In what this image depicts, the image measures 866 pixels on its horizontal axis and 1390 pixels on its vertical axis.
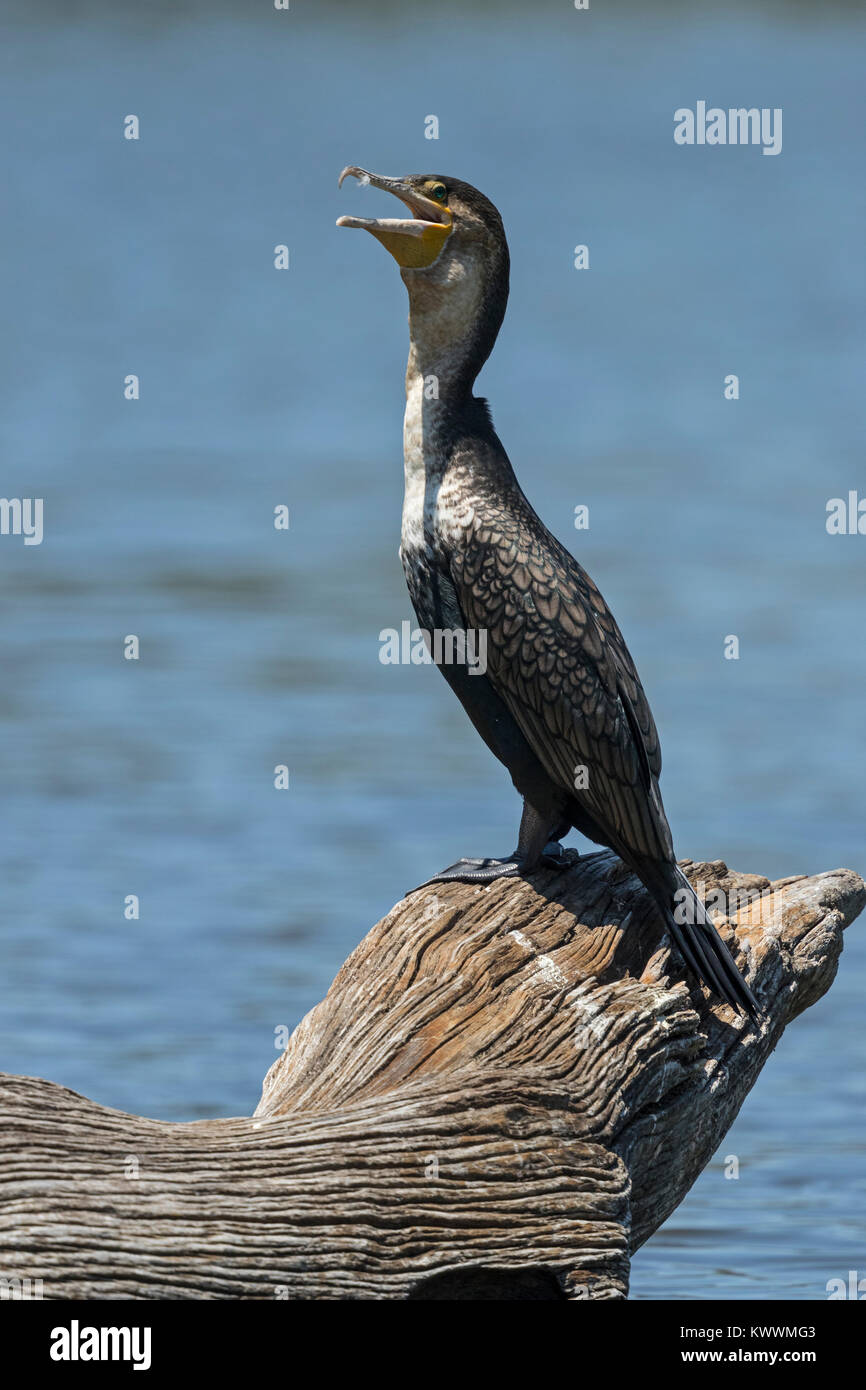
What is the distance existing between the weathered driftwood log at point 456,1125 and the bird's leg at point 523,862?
0.05m

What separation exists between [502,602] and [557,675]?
340 mm

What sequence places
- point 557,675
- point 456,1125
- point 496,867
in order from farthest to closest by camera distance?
point 496,867
point 557,675
point 456,1125

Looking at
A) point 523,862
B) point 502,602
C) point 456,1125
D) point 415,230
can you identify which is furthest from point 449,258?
point 456,1125

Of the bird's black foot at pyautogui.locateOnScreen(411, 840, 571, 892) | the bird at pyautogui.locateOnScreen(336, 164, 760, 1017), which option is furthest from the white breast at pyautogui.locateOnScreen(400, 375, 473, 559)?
the bird's black foot at pyautogui.locateOnScreen(411, 840, 571, 892)

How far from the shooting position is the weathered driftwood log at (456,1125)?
5602mm

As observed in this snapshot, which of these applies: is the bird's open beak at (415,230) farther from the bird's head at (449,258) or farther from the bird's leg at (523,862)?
the bird's leg at (523,862)

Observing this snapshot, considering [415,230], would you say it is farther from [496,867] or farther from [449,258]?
[496,867]

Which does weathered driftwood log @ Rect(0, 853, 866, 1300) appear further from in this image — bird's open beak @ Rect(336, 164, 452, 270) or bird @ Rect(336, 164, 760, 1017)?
bird's open beak @ Rect(336, 164, 452, 270)

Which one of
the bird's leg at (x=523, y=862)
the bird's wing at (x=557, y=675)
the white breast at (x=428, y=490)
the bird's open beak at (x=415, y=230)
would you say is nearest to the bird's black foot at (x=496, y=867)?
the bird's leg at (x=523, y=862)

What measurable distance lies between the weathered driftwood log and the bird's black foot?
0.14 feet

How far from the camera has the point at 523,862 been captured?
739cm

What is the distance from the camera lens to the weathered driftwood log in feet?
18.4

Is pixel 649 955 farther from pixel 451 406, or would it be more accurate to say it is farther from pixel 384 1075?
pixel 451 406
